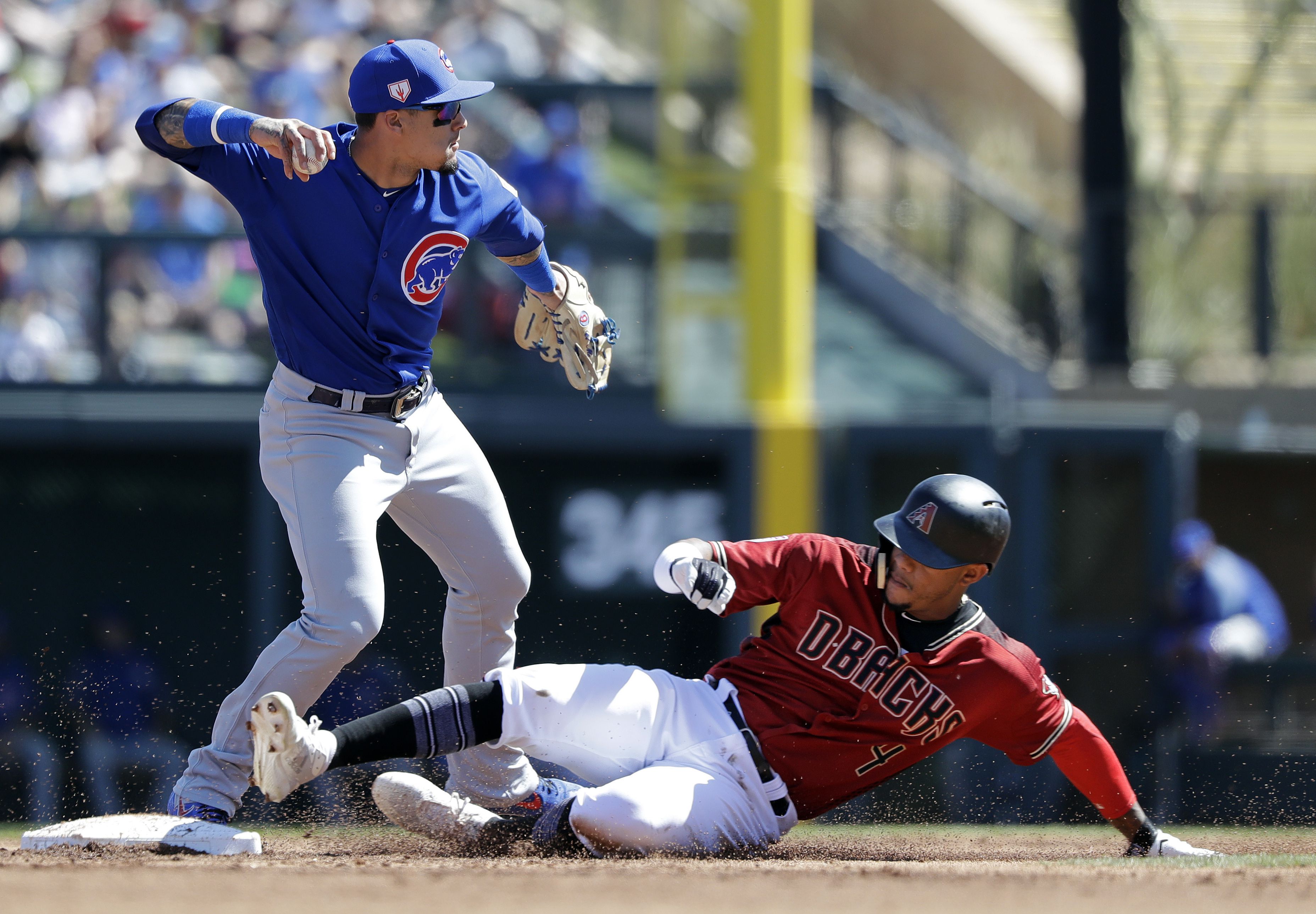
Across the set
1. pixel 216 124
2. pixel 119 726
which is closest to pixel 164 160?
pixel 119 726

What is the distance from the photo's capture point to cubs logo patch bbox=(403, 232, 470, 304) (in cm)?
443

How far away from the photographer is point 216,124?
13.7ft

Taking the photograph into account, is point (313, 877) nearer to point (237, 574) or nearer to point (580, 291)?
point (580, 291)

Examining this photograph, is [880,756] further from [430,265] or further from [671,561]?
[430,265]

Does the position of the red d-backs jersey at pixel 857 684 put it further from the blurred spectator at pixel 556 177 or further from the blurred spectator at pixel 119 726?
the blurred spectator at pixel 556 177

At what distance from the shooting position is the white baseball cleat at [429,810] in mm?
4527

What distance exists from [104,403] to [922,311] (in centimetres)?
462

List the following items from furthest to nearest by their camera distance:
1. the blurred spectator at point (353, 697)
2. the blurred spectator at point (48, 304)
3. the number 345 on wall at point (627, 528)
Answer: the blurred spectator at point (48, 304) → the number 345 on wall at point (627, 528) → the blurred spectator at point (353, 697)

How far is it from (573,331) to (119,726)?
3751mm

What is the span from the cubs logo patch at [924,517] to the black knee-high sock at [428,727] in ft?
3.82

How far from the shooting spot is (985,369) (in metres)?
9.66

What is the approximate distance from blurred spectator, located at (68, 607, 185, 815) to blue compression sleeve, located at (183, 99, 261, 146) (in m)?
4.00

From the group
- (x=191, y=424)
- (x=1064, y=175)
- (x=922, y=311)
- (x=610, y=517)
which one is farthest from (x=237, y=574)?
(x=1064, y=175)

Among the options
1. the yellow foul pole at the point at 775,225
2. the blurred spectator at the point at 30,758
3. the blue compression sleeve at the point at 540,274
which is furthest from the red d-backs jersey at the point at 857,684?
the blurred spectator at the point at 30,758
